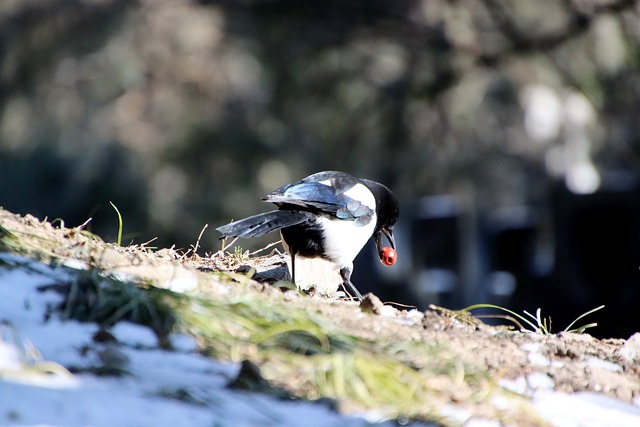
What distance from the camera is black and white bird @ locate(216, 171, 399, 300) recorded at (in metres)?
4.91

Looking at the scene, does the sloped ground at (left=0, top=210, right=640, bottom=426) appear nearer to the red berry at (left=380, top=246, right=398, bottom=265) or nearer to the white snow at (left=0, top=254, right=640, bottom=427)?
the white snow at (left=0, top=254, right=640, bottom=427)

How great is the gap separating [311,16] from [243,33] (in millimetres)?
831

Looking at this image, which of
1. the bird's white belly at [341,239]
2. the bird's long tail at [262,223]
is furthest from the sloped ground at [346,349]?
the bird's white belly at [341,239]

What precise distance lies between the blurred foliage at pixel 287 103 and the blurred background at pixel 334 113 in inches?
0.9

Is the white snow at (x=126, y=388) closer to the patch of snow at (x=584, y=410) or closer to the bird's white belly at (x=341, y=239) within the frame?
the patch of snow at (x=584, y=410)

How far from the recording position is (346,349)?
9.21ft

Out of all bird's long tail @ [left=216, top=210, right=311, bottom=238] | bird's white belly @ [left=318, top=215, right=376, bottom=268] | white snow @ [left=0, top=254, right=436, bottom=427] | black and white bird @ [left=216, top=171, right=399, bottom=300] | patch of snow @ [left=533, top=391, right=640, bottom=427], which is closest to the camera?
white snow @ [left=0, top=254, right=436, bottom=427]

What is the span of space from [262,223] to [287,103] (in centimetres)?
782

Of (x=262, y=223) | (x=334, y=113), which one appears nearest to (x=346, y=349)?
(x=262, y=223)

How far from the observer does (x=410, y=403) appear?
252cm

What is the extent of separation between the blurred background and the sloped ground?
7.91 meters

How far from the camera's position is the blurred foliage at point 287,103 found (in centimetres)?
1167

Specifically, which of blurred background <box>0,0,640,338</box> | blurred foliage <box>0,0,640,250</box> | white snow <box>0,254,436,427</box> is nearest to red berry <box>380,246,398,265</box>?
white snow <box>0,254,436,427</box>

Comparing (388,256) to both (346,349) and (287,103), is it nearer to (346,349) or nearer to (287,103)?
(346,349)
